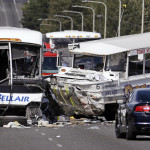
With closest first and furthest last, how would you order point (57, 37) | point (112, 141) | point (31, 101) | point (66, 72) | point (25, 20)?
point (112, 141) → point (31, 101) → point (66, 72) → point (57, 37) → point (25, 20)

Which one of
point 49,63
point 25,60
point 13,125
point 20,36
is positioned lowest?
point 49,63

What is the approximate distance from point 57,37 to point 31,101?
2255 cm

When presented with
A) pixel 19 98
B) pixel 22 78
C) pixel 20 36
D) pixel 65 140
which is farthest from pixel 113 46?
pixel 65 140

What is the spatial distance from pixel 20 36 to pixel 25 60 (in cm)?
89

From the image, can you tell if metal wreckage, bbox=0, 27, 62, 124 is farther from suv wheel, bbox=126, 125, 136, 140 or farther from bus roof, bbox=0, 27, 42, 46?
suv wheel, bbox=126, 125, 136, 140

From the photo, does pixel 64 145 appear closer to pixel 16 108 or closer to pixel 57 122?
pixel 16 108

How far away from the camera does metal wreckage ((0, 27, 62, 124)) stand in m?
23.8

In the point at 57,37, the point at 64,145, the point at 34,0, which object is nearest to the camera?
the point at 64,145

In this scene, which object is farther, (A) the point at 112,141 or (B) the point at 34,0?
(B) the point at 34,0

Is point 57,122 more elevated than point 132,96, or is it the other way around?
point 132,96

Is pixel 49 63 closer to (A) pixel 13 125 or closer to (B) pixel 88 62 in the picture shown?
(B) pixel 88 62

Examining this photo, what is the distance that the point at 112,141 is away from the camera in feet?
58.4

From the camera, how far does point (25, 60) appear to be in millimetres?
25688

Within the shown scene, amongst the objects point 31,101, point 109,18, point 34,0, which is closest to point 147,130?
point 31,101
